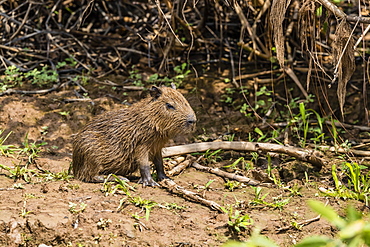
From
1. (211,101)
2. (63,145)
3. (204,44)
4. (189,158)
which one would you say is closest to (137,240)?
(189,158)

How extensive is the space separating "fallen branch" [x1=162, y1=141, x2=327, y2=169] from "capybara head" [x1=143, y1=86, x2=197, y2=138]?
777mm

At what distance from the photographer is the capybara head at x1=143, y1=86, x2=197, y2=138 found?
4.43 m

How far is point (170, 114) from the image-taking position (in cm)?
444

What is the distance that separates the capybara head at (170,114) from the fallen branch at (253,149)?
2.55 feet

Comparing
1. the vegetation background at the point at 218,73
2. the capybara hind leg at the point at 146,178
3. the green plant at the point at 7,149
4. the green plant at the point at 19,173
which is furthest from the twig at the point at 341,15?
the green plant at the point at 7,149

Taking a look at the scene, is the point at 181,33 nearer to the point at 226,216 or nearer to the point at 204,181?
the point at 204,181

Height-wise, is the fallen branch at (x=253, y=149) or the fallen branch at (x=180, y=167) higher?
the fallen branch at (x=253, y=149)

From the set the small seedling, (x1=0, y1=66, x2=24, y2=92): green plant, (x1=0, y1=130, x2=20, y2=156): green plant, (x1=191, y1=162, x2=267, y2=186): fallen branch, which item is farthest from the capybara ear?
(x1=0, y1=66, x2=24, y2=92): green plant

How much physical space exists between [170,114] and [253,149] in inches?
46.9

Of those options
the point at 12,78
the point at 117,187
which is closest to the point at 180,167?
the point at 117,187

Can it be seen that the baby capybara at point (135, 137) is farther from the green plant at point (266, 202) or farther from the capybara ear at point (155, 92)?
the green plant at point (266, 202)

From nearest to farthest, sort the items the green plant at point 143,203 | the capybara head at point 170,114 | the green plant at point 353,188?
the green plant at point 143,203 < the green plant at point 353,188 < the capybara head at point 170,114

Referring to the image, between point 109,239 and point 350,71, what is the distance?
2.75 m

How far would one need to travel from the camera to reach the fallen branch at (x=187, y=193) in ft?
12.9
